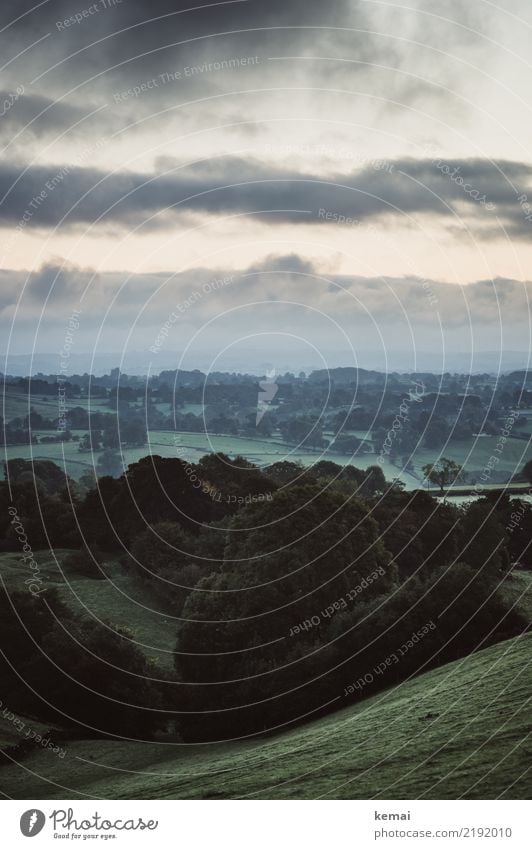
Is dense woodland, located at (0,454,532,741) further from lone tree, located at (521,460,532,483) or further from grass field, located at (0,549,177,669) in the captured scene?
lone tree, located at (521,460,532,483)

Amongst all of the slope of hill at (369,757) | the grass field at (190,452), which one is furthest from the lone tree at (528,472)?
the slope of hill at (369,757)

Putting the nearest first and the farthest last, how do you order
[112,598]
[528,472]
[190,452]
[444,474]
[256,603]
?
[256,603]
[112,598]
[190,452]
[528,472]
[444,474]

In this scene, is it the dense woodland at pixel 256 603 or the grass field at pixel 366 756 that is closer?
the grass field at pixel 366 756

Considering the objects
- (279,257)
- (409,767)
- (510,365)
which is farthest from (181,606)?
(510,365)

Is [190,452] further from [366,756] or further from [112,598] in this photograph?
[366,756]

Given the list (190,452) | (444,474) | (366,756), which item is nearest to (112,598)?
(190,452)

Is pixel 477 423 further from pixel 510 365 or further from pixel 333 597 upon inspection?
pixel 333 597

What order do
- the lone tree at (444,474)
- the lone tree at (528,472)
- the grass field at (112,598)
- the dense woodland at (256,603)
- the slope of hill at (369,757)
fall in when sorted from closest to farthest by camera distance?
the slope of hill at (369,757)
the dense woodland at (256,603)
the grass field at (112,598)
the lone tree at (528,472)
the lone tree at (444,474)

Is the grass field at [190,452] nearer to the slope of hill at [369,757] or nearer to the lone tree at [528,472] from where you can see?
the lone tree at [528,472]

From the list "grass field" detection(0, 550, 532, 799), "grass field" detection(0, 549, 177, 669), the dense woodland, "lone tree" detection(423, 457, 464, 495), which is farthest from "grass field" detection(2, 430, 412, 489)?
"grass field" detection(0, 550, 532, 799)
